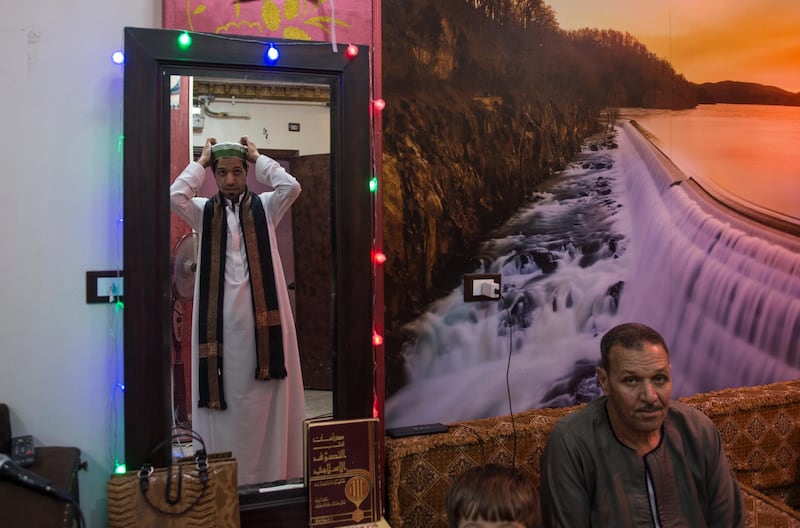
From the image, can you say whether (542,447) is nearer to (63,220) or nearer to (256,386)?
(256,386)

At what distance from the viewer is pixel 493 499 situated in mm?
1378

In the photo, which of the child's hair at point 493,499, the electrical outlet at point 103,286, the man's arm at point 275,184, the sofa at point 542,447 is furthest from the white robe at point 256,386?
the child's hair at point 493,499

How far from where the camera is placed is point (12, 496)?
1378 millimetres

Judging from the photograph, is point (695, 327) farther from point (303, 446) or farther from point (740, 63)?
point (303, 446)

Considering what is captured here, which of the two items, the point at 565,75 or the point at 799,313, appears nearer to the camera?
the point at 565,75

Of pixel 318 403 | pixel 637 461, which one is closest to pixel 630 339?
pixel 637 461

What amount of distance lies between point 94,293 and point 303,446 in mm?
780

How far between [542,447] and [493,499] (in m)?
0.79

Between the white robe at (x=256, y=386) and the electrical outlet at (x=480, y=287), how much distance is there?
0.67 m

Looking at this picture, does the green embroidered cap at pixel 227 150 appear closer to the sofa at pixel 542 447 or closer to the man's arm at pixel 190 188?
the man's arm at pixel 190 188

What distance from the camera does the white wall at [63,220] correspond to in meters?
1.72

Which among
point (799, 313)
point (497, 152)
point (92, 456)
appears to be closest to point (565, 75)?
point (497, 152)

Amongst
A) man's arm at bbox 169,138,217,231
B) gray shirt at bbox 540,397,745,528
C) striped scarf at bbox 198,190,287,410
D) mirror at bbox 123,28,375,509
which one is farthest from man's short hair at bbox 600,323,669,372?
man's arm at bbox 169,138,217,231

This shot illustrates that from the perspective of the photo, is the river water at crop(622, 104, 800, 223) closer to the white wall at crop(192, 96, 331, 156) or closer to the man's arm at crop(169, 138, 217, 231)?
the white wall at crop(192, 96, 331, 156)
